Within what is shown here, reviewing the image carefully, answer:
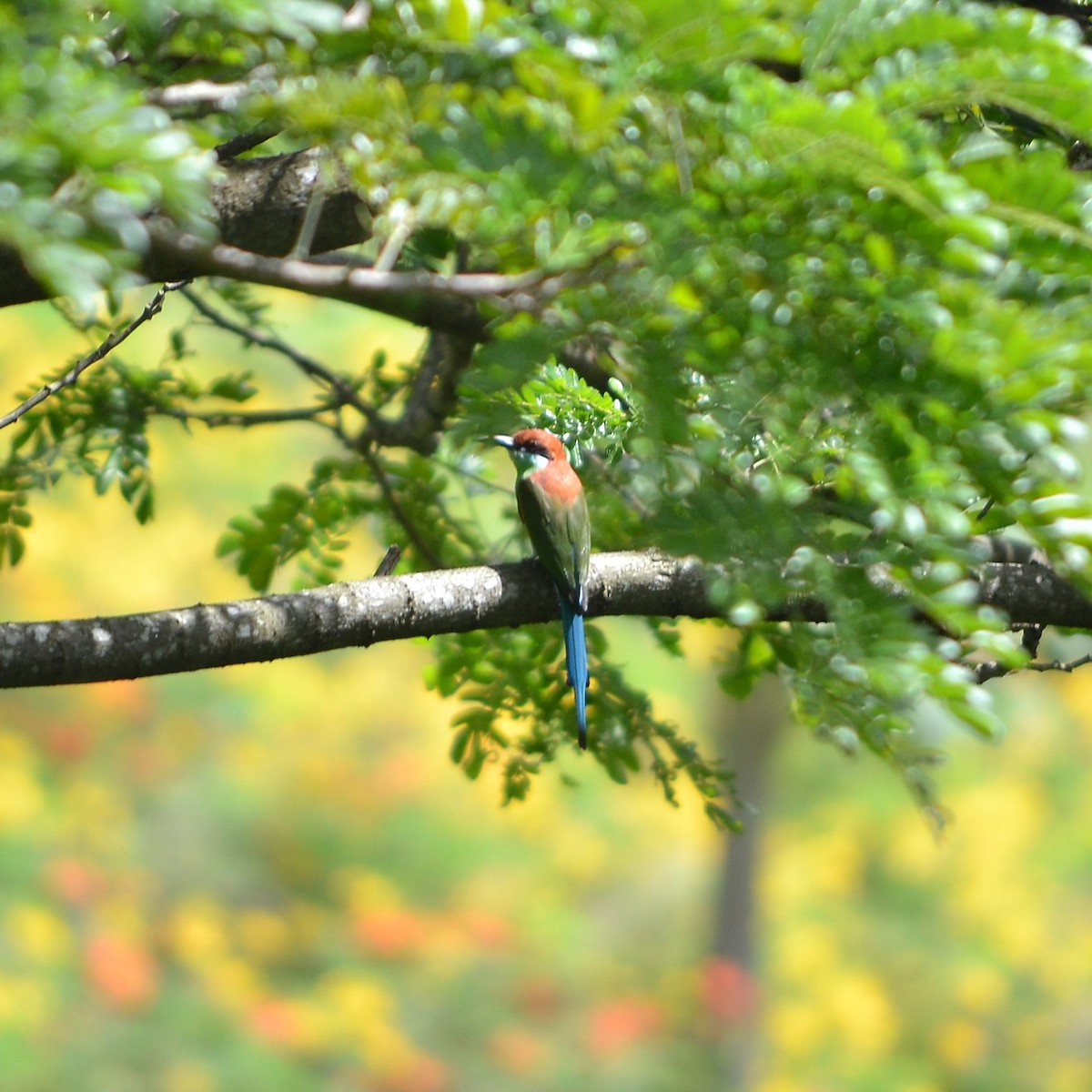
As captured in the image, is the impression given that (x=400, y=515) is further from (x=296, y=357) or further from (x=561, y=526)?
(x=296, y=357)

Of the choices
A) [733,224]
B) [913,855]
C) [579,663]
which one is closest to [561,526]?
[579,663]

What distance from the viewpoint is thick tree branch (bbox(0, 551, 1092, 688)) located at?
1.68m

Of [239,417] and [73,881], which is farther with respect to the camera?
[73,881]

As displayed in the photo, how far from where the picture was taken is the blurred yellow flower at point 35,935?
784 cm

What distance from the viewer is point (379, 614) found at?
1.87 m

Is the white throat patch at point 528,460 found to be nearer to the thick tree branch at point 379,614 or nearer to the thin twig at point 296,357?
the thin twig at point 296,357

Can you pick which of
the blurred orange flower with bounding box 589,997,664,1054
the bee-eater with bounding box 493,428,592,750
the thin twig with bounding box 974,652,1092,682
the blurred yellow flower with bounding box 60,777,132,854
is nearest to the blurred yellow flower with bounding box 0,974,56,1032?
the blurred yellow flower with bounding box 60,777,132,854

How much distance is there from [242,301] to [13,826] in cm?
655

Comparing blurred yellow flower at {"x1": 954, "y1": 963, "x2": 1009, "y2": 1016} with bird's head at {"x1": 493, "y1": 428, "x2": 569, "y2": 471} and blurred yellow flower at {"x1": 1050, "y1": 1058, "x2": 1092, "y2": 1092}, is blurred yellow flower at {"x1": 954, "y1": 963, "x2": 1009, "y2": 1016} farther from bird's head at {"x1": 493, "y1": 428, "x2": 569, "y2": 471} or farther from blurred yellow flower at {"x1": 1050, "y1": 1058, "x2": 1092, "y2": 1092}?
bird's head at {"x1": 493, "y1": 428, "x2": 569, "y2": 471}

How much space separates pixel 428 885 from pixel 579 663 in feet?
24.4

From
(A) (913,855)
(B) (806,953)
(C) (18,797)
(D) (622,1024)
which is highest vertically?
(C) (18,797)

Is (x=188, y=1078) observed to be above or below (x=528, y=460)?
below

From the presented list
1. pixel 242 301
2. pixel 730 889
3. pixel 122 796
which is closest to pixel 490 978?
pixel 730 889

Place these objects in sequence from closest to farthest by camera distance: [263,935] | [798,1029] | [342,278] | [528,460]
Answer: [342,278] → [528,460] → [263,935] → [798,1029]
